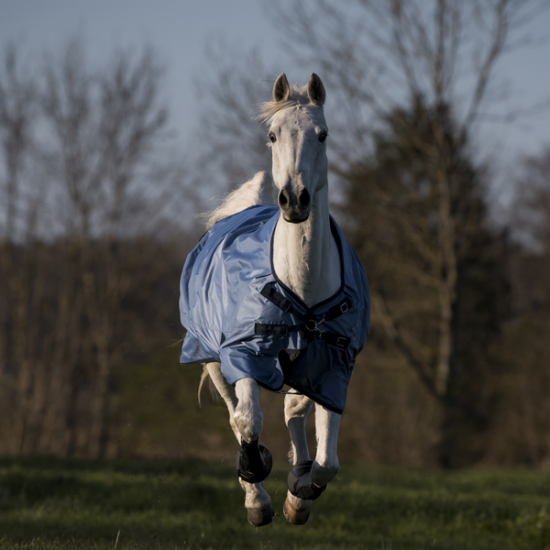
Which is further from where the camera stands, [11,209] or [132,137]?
[132,137]

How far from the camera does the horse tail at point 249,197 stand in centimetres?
562

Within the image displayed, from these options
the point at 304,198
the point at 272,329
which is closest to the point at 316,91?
the point at 304,198

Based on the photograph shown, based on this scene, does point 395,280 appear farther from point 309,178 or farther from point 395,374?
point 309,178

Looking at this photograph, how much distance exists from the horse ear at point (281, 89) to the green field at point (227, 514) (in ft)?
7.80

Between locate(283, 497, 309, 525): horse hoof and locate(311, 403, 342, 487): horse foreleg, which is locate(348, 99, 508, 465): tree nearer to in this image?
locate(283, 497, 309, 525): horse hoof

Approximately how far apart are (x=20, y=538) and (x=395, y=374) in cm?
1203

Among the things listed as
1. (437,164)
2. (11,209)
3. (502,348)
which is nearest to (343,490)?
(437,164)

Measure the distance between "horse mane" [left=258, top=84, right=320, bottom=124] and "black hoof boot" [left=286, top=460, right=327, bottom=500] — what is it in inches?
75.6

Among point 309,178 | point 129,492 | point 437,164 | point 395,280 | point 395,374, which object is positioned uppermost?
point 437,164

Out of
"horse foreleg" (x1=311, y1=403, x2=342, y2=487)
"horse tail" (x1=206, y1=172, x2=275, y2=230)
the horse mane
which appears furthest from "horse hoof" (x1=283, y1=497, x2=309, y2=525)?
"horse tail" (x1=206, y1=172, x2=275, y2=230)

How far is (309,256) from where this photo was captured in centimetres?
343

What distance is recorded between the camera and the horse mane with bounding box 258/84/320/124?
339cm

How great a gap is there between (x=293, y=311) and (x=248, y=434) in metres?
0.66

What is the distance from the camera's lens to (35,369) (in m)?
14.9
